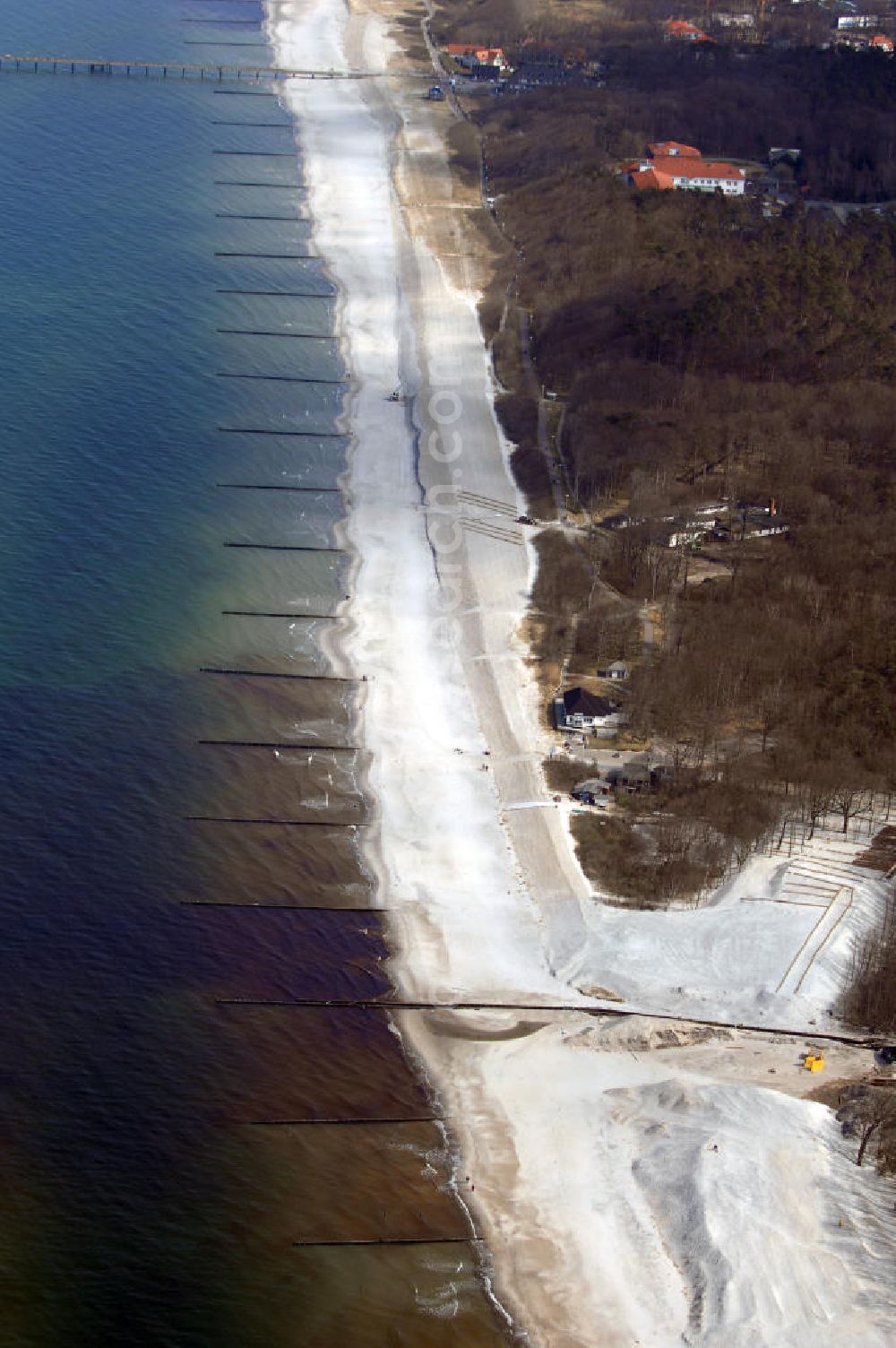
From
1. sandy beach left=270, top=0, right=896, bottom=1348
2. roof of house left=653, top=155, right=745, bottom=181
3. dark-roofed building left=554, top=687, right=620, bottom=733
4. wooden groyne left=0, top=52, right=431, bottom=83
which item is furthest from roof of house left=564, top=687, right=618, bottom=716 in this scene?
wooden groyne left=0, top=52, right=431, bottom=83

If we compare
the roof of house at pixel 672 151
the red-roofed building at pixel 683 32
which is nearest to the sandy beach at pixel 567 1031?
the roof of house at pixel 672 151

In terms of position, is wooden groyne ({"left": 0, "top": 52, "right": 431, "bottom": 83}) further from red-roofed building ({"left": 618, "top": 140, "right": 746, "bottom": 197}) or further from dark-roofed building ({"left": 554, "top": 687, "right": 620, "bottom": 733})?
dark-roofed building ({"left": 554, "top": 687, "right": 620, "bottom": 733})

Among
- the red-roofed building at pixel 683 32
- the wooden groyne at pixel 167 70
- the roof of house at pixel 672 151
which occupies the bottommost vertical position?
the roof of house at pixel 672 151

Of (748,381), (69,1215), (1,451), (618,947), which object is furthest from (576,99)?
(69,1215)

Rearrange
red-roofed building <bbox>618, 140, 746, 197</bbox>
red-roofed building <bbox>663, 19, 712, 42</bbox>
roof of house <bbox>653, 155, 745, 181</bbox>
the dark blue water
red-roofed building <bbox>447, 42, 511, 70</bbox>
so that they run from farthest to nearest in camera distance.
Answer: red-roofed building <bbox>663, 19, 712, 42</bbox> < red-roofed building <bbox>447, 42, 511, 70</bbox> < roof of house <bbox>653, 155, 745, 181</bbox> < red-roofed building <bbox>618, 140, 746, 197</bbox> < the dark blue water

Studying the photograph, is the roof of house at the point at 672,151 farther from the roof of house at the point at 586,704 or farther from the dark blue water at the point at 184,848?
the roof of house at the point at 586,704

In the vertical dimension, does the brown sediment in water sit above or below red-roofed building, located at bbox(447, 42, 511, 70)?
below
